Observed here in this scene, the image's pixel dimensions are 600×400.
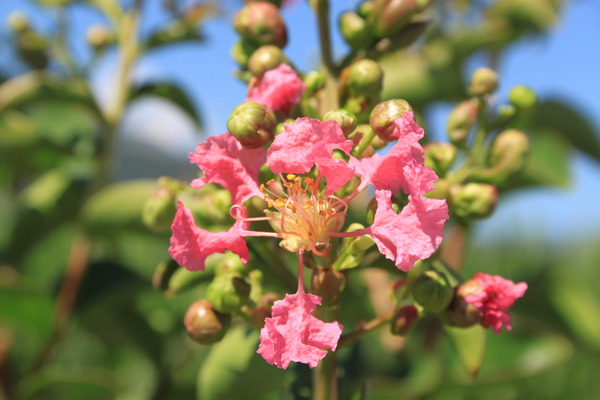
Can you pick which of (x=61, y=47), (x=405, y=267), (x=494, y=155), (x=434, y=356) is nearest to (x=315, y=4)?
(x=494, y=155)

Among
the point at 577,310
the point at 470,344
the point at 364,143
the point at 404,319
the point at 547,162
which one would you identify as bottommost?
the point at 577,310

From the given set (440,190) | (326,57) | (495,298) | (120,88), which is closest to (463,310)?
(495,298)

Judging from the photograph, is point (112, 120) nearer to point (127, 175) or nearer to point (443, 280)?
point (443, 280)

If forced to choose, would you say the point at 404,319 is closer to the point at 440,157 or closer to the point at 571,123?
the point at 440,157

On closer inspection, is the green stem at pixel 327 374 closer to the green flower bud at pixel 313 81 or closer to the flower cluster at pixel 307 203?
the flower cluster at pixel 307 203

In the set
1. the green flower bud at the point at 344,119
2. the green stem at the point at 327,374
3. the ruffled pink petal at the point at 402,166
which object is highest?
the green flower bud at the point at 344,119

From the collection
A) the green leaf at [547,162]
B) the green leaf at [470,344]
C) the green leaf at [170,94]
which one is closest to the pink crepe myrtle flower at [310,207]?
the green leaf at [470,344]
